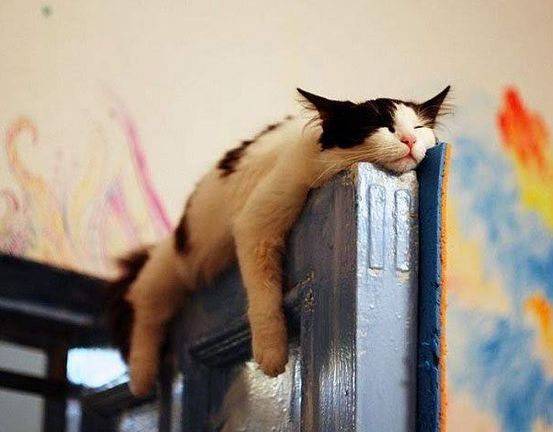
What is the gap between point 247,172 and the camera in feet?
3.39

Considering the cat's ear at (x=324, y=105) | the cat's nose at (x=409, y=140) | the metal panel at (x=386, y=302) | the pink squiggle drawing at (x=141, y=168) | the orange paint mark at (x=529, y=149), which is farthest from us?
the orange paint mark at (x=529, y=149)

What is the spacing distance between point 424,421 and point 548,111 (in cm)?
138

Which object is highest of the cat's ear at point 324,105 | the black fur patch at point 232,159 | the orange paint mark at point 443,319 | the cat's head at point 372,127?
the black fur patch at point 232,159

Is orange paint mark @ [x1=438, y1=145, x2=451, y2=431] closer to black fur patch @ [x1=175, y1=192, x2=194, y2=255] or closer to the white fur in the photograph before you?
the white fur

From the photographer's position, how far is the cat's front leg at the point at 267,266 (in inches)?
30.4

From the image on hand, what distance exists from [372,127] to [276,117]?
77 cm

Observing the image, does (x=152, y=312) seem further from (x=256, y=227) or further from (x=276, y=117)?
Answer: (x=276, y=117)

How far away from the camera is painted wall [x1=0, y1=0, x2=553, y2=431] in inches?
55.5

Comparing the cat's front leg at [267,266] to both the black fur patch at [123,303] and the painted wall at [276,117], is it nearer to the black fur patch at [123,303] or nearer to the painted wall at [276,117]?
the black fur patch at [123,303]

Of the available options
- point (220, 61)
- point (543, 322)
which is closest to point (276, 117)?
point (220, 61)

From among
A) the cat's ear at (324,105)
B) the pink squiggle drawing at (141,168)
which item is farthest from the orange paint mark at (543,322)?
the cat's ear at (324,105)

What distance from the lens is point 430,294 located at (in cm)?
60

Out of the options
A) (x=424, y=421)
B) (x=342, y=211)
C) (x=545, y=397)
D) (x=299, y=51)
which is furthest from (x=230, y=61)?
(x=424, y=421)

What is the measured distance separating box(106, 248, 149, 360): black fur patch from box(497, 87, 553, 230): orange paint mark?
0.80 meters
